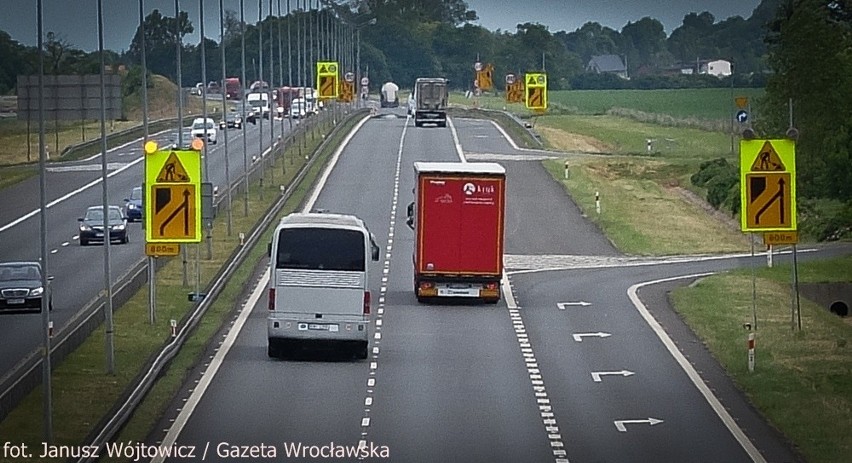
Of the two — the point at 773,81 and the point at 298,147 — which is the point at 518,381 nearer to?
the point at 773,81

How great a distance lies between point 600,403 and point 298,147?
248ft

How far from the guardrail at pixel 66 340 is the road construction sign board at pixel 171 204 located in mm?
2806

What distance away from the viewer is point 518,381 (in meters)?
33.5

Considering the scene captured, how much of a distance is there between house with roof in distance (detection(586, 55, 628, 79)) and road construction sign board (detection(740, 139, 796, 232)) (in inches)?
2149

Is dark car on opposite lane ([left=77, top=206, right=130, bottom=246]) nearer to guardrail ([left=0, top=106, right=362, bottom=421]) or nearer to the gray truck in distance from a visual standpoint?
guardrail ([left=0, top=106, right=362, bottom=421])

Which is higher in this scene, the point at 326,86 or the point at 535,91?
the point at 326,86

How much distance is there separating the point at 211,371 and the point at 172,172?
5.06 metres

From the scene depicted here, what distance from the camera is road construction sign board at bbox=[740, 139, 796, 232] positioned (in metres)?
36.2

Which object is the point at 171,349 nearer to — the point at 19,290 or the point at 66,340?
the point at 66,340

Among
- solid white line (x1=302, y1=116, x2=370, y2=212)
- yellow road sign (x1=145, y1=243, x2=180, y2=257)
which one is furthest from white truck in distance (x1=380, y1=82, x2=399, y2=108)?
yellow road sign (x1=145, y1=243, x2=180, y2=257)

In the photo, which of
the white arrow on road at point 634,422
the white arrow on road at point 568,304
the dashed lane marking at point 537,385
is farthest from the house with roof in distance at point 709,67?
the white arrow on road at point 634,422

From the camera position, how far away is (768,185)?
36.3m

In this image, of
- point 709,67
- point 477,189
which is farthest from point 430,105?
point 477,189

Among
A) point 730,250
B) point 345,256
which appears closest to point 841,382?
point 345,256
